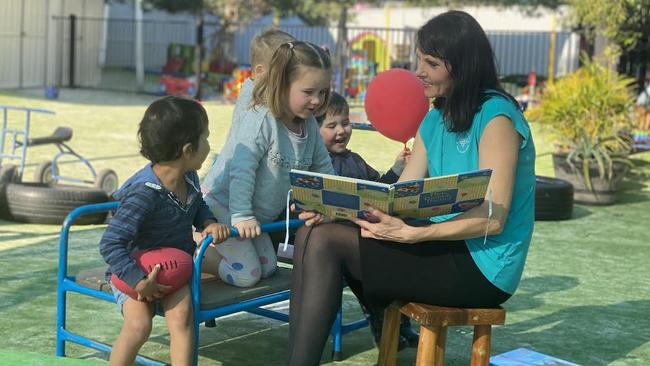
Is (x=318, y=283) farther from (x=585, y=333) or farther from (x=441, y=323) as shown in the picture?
(x=585, y=333)

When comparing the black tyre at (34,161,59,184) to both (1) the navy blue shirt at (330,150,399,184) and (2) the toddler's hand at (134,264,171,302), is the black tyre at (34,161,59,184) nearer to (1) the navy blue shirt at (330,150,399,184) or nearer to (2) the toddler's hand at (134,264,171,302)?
(1) the navy blue shirt at (330,150,399,184)

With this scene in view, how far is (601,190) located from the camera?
10352mm

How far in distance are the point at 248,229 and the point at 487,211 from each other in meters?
0.99

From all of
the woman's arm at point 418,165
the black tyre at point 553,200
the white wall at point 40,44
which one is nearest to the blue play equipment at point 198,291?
the woman's arm at point 418,165

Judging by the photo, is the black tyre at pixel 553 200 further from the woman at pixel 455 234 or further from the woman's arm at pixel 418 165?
the woman at pixel 455 234

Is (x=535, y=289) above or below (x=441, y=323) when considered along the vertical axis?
below

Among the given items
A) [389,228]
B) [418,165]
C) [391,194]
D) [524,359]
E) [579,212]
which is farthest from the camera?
[579,212]

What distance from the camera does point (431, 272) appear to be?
3.96 m

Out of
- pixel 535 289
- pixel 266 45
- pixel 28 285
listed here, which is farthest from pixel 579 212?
pixel 266 45

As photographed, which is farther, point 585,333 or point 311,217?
point 585,333

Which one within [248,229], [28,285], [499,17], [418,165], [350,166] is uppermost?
[499,17]

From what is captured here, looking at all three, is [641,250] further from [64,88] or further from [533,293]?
[64,88]

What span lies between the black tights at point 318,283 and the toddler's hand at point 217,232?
1.04 ft

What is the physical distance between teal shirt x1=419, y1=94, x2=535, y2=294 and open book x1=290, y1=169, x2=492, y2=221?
23 cm
